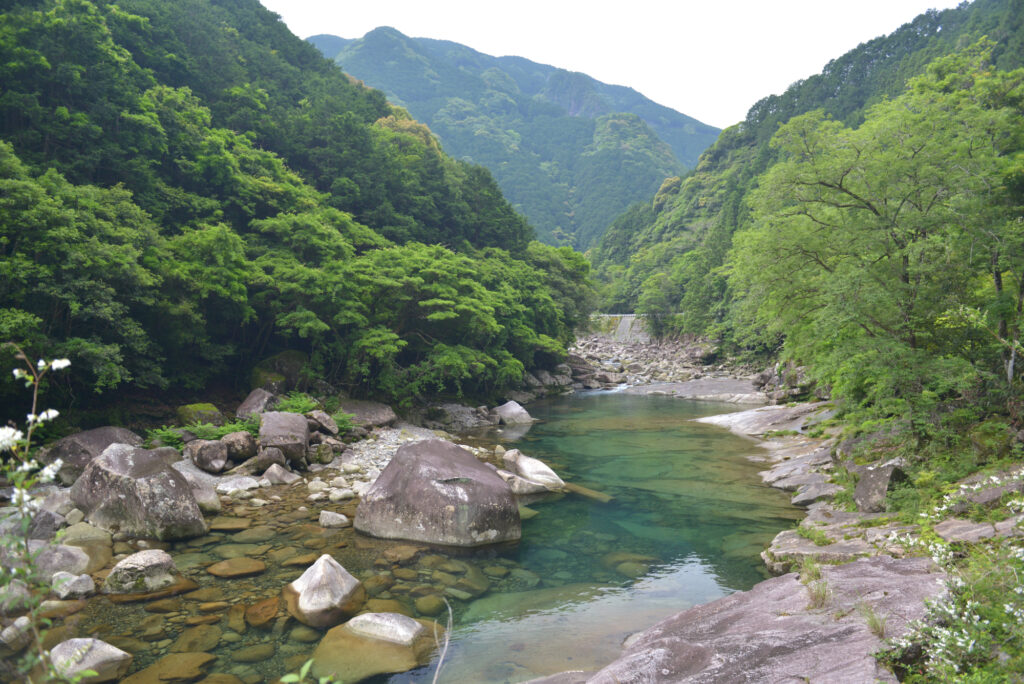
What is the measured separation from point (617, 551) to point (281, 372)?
56.7ft

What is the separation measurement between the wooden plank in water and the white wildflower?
39.5ft

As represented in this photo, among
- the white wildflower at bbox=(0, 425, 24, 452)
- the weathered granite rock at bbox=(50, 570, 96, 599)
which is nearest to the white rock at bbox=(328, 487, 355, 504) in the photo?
the weathered granite rock at bbox=(50, 570, 96, 599)

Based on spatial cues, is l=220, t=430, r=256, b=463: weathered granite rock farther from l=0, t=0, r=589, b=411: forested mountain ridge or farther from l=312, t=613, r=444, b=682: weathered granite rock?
l=312, t=613, r=444, b=682: weathered granite rock

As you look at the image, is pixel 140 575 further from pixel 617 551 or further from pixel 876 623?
pixel 876 623

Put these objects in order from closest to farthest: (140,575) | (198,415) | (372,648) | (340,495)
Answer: (372,648) < (140,575) < (340,495) < (198,415)

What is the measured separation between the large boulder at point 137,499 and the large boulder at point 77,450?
2905 mm

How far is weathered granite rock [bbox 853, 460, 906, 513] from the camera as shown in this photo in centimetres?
951

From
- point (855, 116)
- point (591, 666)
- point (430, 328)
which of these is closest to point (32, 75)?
point (430, 328)

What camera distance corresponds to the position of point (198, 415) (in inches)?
696

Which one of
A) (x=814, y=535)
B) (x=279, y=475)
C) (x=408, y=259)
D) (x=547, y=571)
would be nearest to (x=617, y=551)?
(x=547, y=571)

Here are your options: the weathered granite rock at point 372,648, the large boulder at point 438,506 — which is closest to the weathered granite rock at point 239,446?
the large boulder at point 438,506

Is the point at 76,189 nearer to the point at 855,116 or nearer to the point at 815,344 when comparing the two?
the point at 815,344

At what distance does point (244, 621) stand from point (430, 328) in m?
19.9

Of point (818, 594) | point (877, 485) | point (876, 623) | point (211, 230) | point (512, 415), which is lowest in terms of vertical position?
point (512, 415)
